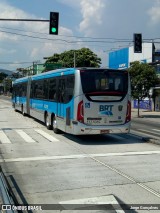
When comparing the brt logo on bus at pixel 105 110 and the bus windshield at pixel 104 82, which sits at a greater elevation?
the bus windshield at pixel 104 82

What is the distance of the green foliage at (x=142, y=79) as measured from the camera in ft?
115

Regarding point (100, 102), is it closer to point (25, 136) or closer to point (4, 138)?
point (25, 136)

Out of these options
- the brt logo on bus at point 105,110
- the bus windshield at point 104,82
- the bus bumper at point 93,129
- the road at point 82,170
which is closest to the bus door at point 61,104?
the road at point 82,170

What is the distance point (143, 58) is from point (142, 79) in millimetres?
17476

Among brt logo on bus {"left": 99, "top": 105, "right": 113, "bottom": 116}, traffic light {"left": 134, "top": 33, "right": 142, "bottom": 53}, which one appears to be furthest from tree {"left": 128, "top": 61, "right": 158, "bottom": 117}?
brt logo on bus {"left": 99, "top": 105, "right": 113, "bottom": 116}

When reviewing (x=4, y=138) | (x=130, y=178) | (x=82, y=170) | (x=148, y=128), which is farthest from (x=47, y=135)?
(x=130, y=178)

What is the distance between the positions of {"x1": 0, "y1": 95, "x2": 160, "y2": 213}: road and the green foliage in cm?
1981

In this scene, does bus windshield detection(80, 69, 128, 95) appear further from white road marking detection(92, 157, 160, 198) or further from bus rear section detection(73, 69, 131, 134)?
white road marking detection(92, 157, 160, 198)


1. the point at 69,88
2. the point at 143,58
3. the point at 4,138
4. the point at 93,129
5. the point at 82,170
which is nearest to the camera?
the point at 82,170

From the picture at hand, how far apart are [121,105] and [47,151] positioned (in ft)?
12.7

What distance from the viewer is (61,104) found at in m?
16.6

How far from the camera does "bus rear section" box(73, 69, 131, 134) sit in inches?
574

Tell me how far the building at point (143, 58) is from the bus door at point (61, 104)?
97.3ft

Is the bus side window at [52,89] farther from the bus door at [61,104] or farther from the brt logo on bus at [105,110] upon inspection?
the brt logo on bus at [105,110]
